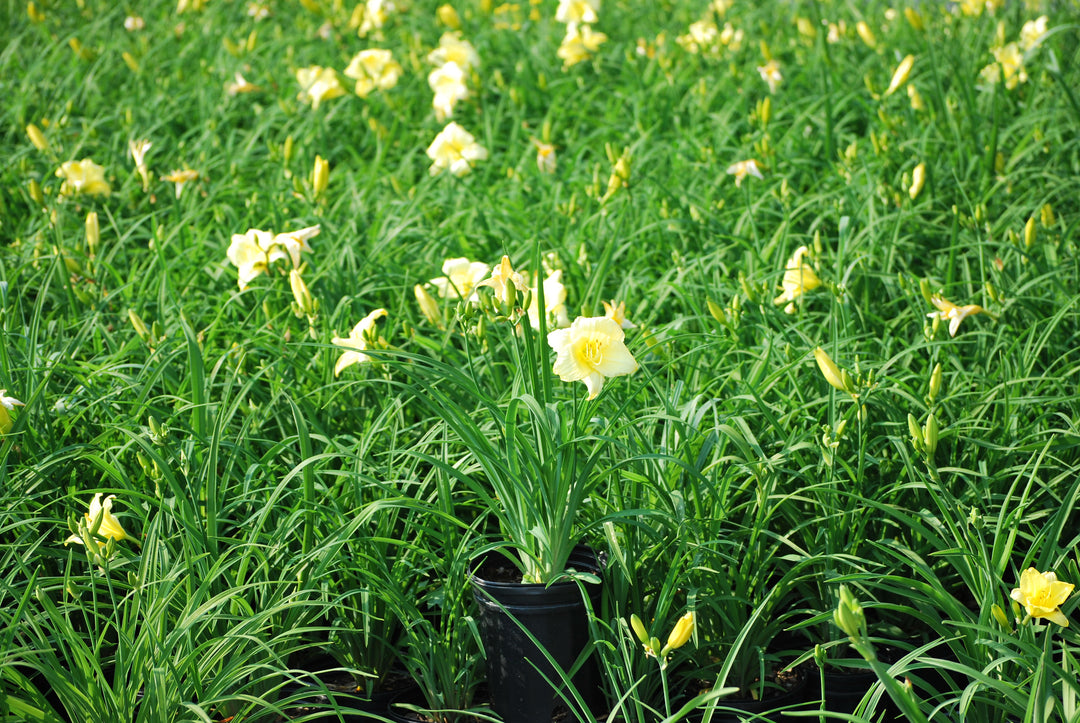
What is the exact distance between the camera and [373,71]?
364 cm

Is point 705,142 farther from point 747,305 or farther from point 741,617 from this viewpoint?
point 741,617

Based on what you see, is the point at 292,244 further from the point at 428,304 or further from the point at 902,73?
the point at 902,73

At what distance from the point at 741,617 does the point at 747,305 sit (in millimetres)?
921

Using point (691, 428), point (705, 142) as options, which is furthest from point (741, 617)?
point (705, 142)

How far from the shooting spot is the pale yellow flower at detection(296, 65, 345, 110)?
3516 mm

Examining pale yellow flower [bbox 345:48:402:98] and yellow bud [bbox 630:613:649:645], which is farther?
pale yellow flower [bbox 345:48:402:98]

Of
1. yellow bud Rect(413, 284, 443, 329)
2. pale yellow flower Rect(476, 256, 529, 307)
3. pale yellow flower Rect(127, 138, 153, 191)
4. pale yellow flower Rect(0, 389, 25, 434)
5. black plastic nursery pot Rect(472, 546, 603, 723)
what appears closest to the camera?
pale yellow flower Rect(476, 256, 529, 307)

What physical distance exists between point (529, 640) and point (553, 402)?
40 centimetres

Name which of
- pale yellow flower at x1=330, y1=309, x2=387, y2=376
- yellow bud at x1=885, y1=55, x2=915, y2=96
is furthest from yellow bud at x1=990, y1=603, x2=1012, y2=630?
yellow bud at x1=885, y1=55, x2=915, y2=96

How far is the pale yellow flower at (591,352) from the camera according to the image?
4.77 feet

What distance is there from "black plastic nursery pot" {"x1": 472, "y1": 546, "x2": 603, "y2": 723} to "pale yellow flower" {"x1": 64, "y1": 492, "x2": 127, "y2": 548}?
0.62 meters

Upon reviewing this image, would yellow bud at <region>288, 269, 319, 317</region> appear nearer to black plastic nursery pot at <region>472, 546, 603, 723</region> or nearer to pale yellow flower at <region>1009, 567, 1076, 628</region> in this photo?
black plastic nursery pot at <region>472, 546, 603, 723</region>

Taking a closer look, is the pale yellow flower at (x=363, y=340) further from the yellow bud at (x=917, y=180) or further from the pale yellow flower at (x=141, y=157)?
the yellow bud at (x=917, y=180)

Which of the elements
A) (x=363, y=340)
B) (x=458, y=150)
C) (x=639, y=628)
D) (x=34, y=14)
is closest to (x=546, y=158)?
(x=458, y=150)
